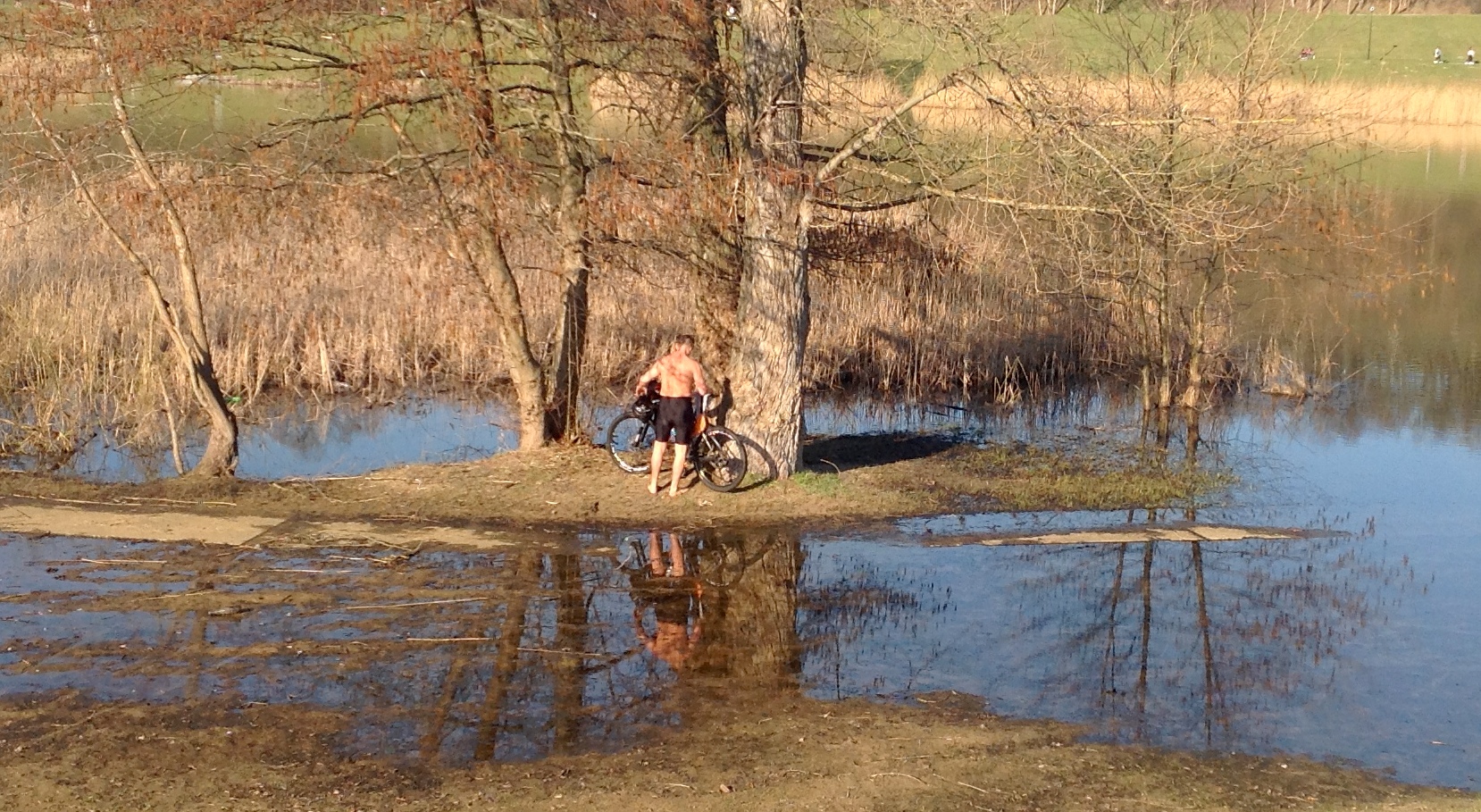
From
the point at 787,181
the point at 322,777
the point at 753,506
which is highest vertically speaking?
the point at 787,181

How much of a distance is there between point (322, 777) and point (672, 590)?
392 cm

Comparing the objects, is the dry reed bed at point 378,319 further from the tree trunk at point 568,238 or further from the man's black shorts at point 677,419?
the man's black shorts at point 677,419

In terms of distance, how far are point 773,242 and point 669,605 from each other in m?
4.24

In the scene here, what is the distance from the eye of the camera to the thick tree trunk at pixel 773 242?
1302 cm

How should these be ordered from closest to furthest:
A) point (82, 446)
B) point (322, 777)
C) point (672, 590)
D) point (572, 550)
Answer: point (322, 777)
point (672, 590)
point (572, 550)
point (82, 446)

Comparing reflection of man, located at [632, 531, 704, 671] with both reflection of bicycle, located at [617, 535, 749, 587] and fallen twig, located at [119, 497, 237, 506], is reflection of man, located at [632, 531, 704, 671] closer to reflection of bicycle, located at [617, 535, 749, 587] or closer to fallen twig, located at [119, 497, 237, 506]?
reflection of bicycle, located at [617, 535, 749, 587]

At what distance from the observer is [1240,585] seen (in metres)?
11.3

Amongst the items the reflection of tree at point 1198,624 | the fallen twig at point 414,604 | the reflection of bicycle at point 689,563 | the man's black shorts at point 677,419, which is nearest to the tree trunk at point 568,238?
the man's black shorts at point 677,419

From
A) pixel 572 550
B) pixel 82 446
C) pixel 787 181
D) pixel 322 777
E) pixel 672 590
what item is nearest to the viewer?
pixel 322 777

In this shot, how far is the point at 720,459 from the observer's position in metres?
13.3

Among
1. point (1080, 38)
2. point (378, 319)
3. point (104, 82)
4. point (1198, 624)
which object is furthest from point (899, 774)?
point (1080, 38)

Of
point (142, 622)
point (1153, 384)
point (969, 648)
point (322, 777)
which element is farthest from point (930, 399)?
point (322, 777)

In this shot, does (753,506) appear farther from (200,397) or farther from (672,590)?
(200,397)

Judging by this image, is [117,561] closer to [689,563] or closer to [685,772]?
[689,563]
